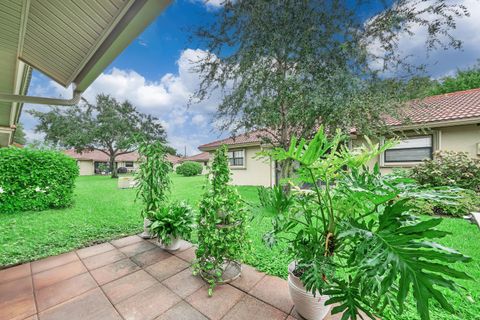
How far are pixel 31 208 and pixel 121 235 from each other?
4.05m

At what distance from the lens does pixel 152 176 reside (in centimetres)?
340

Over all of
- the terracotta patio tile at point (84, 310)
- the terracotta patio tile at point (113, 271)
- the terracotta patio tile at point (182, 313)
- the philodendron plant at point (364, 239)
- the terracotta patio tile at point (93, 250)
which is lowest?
the terracotta patio tile at point (93, 250)

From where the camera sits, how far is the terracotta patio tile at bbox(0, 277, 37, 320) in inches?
73.7

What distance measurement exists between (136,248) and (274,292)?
236cm

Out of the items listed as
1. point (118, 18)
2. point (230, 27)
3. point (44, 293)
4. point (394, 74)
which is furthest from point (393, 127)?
point (44, 293)

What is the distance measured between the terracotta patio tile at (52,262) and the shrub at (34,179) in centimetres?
390

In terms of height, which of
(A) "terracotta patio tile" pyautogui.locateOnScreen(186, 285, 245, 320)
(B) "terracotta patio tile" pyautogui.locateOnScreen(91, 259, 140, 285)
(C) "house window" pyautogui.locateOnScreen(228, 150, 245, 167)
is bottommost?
(B) "terracotta patio tile" pyautogui.locateOnScreen(91, 259, 140, 285)

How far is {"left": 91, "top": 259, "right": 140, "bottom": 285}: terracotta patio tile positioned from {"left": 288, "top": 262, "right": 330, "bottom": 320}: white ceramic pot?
2070mm

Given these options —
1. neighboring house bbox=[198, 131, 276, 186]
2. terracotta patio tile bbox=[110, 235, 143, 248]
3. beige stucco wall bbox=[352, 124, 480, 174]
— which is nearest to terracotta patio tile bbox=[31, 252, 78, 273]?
terracotta patio tile bbox=[110, 235, 143, 248]

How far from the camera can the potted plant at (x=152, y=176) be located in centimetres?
339

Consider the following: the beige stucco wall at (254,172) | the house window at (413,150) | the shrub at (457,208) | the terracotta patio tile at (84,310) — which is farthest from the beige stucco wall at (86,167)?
the shrub at (457,208)

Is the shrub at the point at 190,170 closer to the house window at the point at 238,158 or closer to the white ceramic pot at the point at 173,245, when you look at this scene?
the house window at the point at 238,158

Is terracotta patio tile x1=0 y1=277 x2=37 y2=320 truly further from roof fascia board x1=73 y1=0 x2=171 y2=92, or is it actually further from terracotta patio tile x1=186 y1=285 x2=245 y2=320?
roof fascia board x1=73 y1=0 x2=171 y2=92

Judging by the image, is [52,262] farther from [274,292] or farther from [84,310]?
[274,292]
